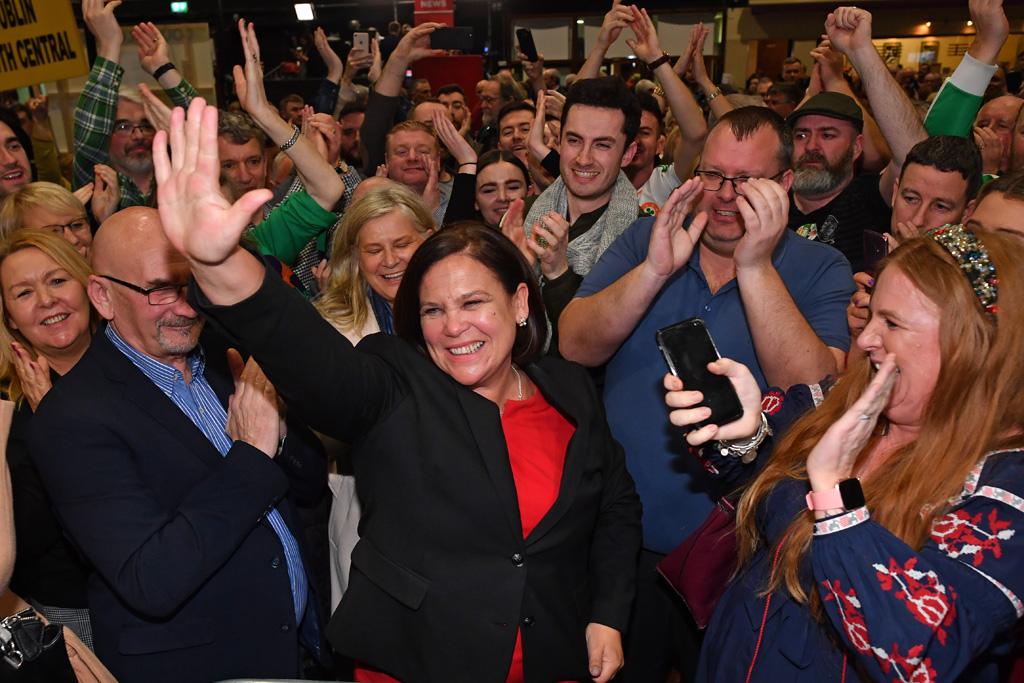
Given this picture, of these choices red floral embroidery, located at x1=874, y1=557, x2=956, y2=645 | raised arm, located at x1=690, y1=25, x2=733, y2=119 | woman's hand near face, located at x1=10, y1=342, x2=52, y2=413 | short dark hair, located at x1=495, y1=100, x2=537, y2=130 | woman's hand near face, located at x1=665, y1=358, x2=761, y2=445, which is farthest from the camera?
A: short dark hair, located at x1=495, y1=100, x2=537, y2=130

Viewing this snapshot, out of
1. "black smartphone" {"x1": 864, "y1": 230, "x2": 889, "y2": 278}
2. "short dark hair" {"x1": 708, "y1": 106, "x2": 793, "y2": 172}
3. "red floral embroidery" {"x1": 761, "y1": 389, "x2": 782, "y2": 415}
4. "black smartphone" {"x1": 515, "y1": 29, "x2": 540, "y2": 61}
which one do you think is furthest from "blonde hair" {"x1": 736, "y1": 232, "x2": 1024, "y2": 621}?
"black smartphone" {"x1": 515, "y1": 29, "x2": 540, "y2": 61}

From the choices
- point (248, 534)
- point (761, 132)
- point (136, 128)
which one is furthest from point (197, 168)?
point (136, 128)

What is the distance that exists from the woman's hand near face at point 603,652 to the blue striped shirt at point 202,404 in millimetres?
768

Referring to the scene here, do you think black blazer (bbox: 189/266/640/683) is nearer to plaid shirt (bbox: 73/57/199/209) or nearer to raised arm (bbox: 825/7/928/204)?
→ raised arm (bbox: 825/7/928/204)

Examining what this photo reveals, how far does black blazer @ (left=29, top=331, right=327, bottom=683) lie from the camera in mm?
1658

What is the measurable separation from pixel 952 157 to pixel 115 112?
3.78 metres

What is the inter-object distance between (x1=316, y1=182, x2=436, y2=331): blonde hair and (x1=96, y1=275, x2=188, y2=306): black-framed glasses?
28.2 inches

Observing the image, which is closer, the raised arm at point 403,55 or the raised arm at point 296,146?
the raised arm at point 296,146

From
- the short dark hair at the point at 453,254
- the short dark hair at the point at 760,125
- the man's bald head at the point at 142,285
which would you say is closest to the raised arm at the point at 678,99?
the short dark hair at the point at 760,125

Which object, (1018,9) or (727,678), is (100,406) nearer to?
(727,678)

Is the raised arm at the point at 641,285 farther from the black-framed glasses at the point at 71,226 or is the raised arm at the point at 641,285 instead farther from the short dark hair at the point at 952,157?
the black-framed glasses at the point at 71,226

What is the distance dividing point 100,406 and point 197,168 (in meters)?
0.72

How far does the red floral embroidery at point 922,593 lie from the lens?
4.18ft

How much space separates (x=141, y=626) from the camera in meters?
1.77
